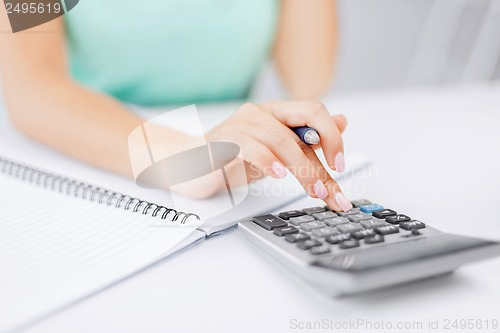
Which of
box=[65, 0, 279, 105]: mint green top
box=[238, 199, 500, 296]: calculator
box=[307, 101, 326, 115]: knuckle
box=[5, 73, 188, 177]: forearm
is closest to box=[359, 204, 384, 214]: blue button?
box=[238, 199, 500, 296]: calculator

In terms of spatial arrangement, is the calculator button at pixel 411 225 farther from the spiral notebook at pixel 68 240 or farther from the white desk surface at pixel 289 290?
the spiral notebook at pixel 68 240

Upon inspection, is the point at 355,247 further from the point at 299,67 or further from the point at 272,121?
the point at 299,67

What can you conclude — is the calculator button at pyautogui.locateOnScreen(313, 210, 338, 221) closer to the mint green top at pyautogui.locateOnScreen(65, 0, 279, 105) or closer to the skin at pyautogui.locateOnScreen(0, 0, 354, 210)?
the skin at pyautogui.locateOnScreen(0, 0, 354, 210)

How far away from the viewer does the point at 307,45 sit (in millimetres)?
1184

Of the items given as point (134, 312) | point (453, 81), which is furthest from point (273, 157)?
point (453, 81)

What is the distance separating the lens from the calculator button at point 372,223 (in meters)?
0.43

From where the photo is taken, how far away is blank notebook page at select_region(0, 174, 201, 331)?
361mm

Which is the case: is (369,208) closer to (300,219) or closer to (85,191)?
(300,219)

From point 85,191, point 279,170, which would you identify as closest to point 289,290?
point 279,170

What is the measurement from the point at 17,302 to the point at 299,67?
0.95 metres

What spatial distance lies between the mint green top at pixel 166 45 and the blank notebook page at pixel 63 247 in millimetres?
518

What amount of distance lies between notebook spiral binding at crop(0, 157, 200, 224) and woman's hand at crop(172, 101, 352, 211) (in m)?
0.06

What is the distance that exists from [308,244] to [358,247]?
0.04m

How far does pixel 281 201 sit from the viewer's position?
542 millimetres
